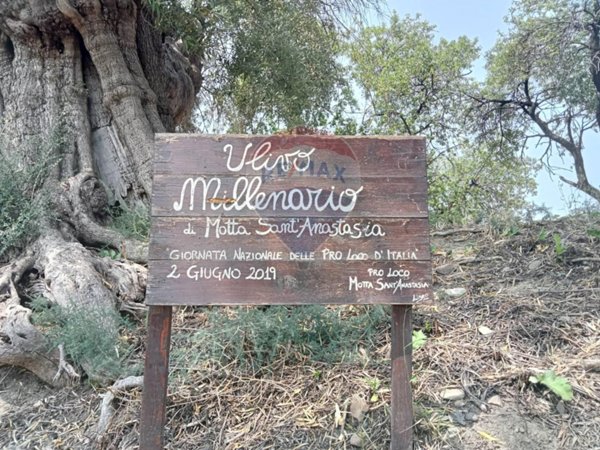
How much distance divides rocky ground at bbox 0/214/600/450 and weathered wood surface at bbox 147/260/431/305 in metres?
0.54

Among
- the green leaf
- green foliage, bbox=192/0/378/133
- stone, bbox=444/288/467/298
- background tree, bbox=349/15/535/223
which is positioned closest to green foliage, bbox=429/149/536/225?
background tree, bbox=349/15/535/223

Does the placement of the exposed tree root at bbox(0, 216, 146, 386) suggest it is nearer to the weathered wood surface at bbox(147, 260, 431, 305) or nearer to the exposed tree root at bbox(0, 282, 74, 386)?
the exposed tree root at bbox(0, 282, 74, 386)

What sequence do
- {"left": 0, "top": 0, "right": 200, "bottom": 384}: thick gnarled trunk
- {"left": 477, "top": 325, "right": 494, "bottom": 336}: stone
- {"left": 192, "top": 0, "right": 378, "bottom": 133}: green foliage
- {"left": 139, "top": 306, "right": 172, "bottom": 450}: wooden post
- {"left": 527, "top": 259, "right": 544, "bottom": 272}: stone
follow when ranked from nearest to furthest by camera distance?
1. {"left": 139, "top": 306, "right": 172, "bottom": 450}: wooden post
2. {"left": 477, "top": 325, "right": 494, "bottom": 336}: stone
3. {"left": 527, "top": 259, "right": 544, "bottom": 272}: stone
4. {"left": 0, "top": 0, "right": 200, "bottom": 384}: thick gnarled trunk
5. {"left": 192, "top": 0, "right": 378, "bottom": 133}: green foliage

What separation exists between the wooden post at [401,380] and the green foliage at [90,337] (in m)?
1.45

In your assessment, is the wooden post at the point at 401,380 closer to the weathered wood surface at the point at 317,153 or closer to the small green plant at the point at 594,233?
the weathered wood surface at the point at 317,153

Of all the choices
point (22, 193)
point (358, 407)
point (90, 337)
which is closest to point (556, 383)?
point (358, 407)

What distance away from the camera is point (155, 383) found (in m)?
2.17

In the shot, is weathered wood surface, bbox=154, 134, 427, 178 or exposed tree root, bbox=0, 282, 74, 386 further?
exposed tree root, bbox=0, 282, 74, 386

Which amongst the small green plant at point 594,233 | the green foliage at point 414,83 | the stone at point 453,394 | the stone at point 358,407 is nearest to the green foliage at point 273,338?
the stone at point 358,407

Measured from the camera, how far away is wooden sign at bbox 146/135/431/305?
2.22 metres

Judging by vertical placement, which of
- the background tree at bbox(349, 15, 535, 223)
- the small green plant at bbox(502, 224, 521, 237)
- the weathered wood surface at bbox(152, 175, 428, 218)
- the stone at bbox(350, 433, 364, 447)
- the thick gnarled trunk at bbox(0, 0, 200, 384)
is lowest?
the stone at bbox(350, 433, 364, 447)

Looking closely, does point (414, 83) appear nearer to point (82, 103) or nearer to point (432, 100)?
point (432, 100)

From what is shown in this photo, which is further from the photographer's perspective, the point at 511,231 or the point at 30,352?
the point at 511,231

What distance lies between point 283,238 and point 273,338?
708 millimetres
